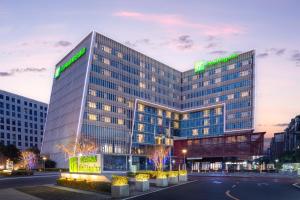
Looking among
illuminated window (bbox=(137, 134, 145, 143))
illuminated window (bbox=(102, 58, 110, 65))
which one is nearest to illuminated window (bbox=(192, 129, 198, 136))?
illuminated window (bbox=(137, 134, 145, 143))

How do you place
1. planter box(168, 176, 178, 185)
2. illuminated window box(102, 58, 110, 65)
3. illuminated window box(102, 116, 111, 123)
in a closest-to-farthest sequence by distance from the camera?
planter box(168, 176, 178, 185) → illuminated window box(102, 116, 111, 123) → illuminated window box(102, 58, 110, 65)

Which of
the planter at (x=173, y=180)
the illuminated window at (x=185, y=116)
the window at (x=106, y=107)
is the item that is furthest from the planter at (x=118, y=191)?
the illuminated window at (x=185, y=116)

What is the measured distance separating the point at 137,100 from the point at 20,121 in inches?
2985

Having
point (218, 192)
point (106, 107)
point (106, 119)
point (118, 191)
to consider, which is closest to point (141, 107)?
point (106, 107)

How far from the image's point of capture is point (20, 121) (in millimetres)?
178625

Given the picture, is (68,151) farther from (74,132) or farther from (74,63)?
(74,63)

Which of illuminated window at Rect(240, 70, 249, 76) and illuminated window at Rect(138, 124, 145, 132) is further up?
illuminated window at Rect(240, 70, 249, 76)

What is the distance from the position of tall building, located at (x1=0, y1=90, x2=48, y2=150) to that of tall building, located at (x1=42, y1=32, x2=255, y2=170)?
108ft

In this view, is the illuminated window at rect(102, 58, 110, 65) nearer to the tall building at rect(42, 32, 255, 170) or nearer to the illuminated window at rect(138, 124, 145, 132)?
the tall building at rect(42, 32, 255, 170)

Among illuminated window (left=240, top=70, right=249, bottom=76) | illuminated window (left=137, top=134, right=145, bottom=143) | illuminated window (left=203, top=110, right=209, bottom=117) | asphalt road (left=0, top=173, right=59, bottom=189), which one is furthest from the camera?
illuminated window (left=203, top=110, right=209, bottom=117)

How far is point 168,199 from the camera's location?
27234mm

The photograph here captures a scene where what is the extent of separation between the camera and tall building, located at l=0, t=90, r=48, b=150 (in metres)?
170

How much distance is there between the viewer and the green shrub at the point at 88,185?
32.2 metres

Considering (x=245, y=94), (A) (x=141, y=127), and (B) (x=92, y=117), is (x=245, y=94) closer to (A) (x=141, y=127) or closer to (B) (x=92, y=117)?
(A) (x=141, y=127)
